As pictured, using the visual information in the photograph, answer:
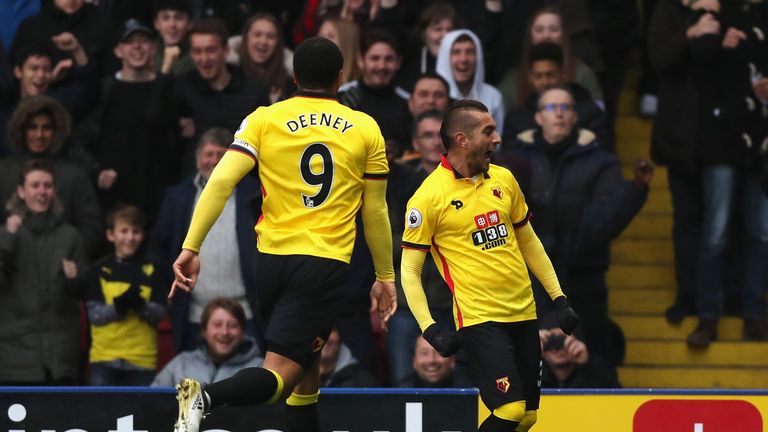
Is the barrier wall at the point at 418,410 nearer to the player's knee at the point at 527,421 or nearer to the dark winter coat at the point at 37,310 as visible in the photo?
the player's knee at the point at 527,421

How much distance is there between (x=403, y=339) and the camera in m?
11.6

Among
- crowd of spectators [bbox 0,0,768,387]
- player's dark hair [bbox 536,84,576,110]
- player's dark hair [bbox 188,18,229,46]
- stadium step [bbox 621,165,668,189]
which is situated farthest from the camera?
stadium step [bbox 621,165,668,189]

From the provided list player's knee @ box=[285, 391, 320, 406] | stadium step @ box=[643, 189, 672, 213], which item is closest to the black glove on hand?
player's knee @ box=[285, 391, 320, 406]

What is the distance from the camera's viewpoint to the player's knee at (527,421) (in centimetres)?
907

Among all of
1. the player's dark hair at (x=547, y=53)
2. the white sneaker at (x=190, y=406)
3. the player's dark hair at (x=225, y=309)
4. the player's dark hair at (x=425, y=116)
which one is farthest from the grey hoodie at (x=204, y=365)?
the player's dark hair at (x=547, y=53)

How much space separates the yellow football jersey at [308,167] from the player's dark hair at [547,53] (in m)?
4.18

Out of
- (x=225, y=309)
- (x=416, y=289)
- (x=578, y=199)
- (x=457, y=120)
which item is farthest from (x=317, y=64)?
(x=578, y=199)

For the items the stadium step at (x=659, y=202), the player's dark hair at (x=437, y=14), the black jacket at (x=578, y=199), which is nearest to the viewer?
the black jacket at (x=578, y=199)

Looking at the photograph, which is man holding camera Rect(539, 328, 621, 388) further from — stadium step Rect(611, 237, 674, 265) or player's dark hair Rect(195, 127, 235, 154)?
player's dark hair Rect(195, 127, 235, 154)

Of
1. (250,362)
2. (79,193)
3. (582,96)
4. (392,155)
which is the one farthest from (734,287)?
(79,193)

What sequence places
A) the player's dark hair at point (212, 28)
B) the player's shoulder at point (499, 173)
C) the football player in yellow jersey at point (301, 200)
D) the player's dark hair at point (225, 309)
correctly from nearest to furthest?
the football player in yellow jersey at point (301, 200) < the player's shoulder at point (499, 173) < the player's dark hair at point (225, 309) < the player's dark hair at point (212, 28)

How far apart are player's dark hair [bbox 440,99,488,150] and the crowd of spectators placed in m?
2.38

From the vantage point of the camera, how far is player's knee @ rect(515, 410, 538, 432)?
Result: 9.07 m

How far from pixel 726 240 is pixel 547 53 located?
72.4 inches
